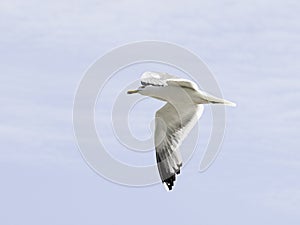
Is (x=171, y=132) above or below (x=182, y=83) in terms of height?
below

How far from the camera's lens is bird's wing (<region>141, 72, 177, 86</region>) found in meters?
8.65

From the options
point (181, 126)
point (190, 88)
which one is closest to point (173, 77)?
point (190, 88)

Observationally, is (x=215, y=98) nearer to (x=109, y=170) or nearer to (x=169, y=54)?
(x=169, y=54)

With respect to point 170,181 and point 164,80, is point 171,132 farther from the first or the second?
point 164,80

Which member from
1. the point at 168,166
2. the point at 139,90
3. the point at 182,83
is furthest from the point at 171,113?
the point at 182,83

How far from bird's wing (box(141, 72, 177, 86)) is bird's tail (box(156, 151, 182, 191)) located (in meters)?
1.13

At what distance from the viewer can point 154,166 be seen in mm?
9234

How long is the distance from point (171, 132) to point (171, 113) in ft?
0.94

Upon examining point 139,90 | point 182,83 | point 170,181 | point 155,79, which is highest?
point 139,90

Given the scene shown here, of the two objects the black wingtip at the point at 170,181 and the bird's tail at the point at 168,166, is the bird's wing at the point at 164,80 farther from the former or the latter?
the black wingtip at the point at 170,181

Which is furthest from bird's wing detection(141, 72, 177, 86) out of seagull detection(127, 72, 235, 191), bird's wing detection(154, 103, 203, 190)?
bird's wing detection(154, 103, 203, 190)

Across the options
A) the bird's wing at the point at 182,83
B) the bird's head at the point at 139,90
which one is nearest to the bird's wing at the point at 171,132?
the bird's head at the point at 139,90

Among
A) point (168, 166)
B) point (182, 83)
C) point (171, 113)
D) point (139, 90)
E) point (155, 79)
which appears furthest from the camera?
point (171, 113)

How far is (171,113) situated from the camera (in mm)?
9391
